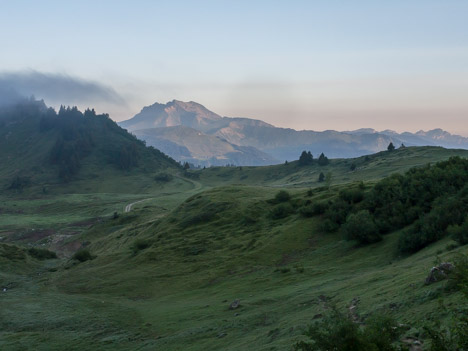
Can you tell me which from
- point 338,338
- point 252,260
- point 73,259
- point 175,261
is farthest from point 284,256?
point 73,259

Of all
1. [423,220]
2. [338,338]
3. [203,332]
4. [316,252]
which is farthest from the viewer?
[316,252]

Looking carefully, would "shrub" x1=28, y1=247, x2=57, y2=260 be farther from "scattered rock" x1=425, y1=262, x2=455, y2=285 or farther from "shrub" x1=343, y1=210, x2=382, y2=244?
"scattered rock" x1=425, y1=262, x2=455, y2=285

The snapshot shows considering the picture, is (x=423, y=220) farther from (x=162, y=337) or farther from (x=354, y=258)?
(x=162, y=337)

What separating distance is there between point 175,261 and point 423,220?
31244mm

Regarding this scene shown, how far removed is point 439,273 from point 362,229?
67.3 feet

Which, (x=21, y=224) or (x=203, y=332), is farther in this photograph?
(x=21, y=224)

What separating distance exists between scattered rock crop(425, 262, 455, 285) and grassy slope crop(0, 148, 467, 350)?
61 centimetres

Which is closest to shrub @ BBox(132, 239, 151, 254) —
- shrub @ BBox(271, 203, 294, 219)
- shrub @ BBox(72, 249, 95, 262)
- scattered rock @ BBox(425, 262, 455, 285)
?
shrub @ BBox(72, 249, 95, 262)

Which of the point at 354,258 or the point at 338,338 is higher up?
the point at 338,338

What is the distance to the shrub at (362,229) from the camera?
39.7 metres

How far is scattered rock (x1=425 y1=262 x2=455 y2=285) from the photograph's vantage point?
19.4m

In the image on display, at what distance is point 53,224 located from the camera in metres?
137

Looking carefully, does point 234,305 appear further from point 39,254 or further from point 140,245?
point 39,254

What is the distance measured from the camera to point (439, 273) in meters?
19.8
